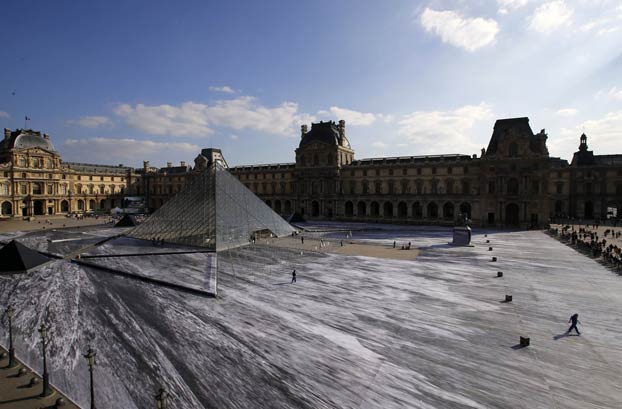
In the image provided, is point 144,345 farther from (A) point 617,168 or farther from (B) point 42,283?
(A) point 617,168

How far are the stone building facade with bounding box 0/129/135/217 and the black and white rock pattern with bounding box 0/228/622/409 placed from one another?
5340cm

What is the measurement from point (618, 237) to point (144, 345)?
43.5 meters

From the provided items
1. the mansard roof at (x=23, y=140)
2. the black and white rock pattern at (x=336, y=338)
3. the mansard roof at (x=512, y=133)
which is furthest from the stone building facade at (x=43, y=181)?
the mansard roof at (x=512, y=133)

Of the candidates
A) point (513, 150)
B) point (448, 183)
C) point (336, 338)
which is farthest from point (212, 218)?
point (513, 150)

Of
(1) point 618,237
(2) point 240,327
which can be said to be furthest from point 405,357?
(1) point 618,237

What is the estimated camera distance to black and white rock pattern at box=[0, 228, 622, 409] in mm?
8609

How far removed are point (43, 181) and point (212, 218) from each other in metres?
55.0

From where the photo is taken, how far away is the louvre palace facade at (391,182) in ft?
144

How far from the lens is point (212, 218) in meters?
28.9

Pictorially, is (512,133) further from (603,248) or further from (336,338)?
(336,338)

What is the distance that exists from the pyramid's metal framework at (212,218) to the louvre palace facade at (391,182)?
23088 mm

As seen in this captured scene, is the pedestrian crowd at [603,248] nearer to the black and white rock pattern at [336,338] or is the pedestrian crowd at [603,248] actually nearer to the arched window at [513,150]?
the black and white rock pattern at [336,338]

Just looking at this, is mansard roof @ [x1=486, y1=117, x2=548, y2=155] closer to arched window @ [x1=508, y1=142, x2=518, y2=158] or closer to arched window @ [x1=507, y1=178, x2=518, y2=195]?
arched window @ [x1=508, y1=142, x2=518, y2=158]

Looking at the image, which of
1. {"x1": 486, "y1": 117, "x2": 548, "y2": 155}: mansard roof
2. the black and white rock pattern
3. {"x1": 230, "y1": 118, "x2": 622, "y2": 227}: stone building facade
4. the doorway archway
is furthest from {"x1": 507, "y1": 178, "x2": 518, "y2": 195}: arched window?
the black and white rock pattern
